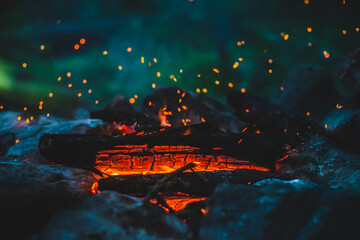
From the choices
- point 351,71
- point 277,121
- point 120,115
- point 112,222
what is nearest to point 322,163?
point 277,121

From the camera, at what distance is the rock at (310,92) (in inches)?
346

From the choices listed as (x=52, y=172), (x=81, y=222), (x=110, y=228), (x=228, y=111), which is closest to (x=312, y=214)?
(x=110, y=228)

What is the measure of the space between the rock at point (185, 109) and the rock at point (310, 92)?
329 cm

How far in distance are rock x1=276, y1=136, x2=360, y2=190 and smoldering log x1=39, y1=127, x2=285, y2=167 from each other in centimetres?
65

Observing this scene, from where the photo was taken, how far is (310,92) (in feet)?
28.9

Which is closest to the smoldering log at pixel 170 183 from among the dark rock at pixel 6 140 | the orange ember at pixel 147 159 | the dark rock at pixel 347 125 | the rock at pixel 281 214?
the orange ember at pixel 147 159

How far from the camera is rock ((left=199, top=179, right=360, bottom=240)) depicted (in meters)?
1.65

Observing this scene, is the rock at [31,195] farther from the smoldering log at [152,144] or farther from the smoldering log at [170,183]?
the smoldering log at [152,144]

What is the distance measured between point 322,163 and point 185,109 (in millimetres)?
5149

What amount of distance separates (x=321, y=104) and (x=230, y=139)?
25.9 ft

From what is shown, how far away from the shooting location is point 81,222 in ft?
5.93

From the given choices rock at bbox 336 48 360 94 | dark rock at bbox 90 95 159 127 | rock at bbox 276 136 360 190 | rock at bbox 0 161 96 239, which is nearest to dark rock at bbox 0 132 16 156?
dark rock at bbox 90 95 159 127

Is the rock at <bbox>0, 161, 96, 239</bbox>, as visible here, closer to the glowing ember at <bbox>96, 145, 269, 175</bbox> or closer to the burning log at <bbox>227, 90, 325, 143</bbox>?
the glowing ember at <bbox>96, 145, 269, 175</bbox>

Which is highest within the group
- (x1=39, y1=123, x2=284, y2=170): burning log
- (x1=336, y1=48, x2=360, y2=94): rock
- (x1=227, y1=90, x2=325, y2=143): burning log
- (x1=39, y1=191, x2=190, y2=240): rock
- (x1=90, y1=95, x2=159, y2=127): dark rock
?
(x1=336, y1=48, x2=360, y2=94): rock
